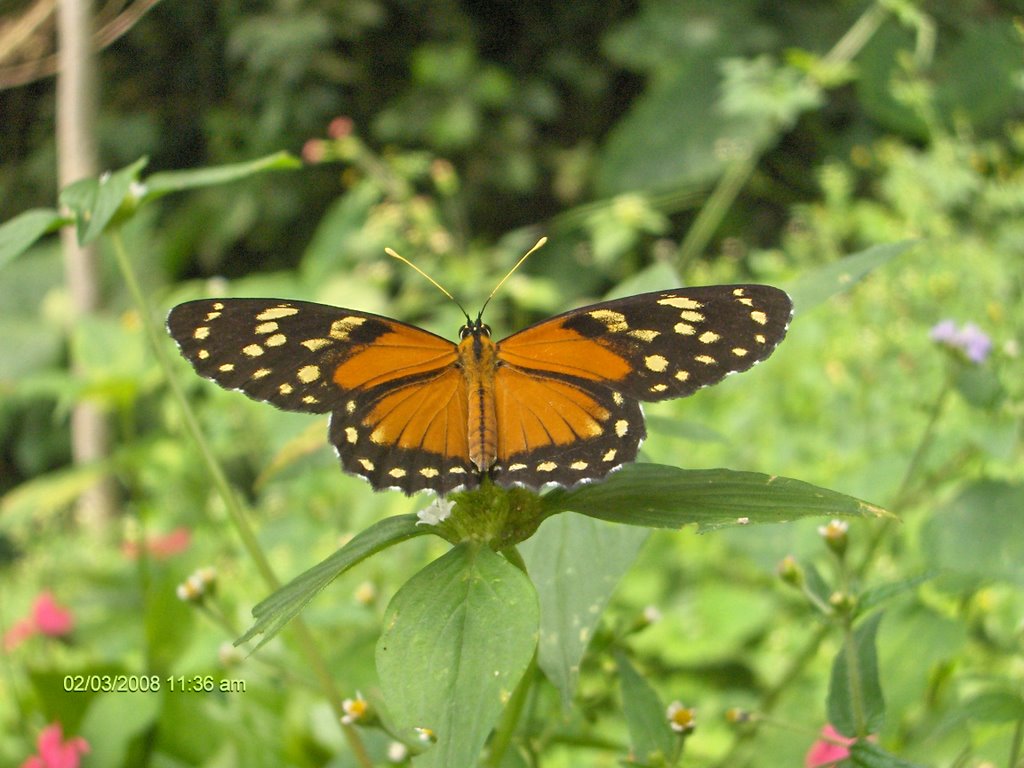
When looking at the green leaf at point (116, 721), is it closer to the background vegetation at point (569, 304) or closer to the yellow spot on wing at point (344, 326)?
the background vegetation at point (569, 304)

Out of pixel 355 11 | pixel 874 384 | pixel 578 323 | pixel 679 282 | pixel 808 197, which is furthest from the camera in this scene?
pixel 808 197

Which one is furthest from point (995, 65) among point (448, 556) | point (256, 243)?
point (448, 556)

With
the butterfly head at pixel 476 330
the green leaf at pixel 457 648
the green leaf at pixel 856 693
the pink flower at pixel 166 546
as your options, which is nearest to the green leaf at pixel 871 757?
the green leaf at pixel 856 693

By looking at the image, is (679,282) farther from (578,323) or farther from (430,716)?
(430,716)

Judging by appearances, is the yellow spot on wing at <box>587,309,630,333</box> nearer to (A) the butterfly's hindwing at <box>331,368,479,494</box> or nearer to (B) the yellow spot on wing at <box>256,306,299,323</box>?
(A) the butterfly's hindwing at <box>331,368,479,494</box>

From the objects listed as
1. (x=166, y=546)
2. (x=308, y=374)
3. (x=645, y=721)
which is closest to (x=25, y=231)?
(x=308, y=374)

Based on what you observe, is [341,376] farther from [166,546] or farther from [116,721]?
[166,546]
